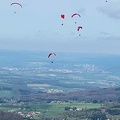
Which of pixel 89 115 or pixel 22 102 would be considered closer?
pixel 89 115

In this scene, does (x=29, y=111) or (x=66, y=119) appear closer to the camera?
(x=66, y=119)

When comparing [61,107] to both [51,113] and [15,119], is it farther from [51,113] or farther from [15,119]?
[15,119]

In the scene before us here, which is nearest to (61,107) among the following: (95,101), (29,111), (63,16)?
(29,111)

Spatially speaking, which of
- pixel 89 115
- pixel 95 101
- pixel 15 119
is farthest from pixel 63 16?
pixel 95 101

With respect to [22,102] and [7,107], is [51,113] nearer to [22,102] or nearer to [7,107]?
[7,107]

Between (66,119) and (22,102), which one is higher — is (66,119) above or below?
below

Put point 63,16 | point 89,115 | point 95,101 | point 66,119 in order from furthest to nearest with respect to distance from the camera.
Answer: point 95,101, point 89,115, point 66,119, point 63,16

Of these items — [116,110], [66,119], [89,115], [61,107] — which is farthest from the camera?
[61,107]

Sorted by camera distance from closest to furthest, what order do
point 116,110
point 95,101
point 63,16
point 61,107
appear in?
point 63,16 → point 116,110 → point 61,107 → point 95,101

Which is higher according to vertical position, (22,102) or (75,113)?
(22,102)
